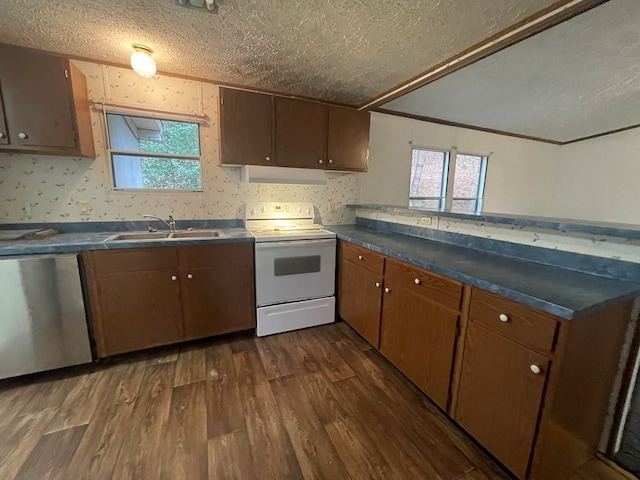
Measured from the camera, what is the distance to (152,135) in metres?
2.44

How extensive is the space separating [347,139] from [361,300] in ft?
5.54

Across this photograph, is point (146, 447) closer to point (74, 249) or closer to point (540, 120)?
point (74, 249)

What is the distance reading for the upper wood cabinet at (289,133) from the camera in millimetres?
2359

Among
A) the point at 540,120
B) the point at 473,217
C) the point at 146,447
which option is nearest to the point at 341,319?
the point at 473,217

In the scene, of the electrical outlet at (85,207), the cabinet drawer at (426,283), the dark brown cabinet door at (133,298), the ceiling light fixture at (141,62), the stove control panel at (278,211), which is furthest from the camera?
the stove control panel at (278,211)

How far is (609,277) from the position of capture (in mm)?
1262

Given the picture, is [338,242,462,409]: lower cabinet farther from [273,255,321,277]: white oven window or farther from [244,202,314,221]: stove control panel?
[244,202,314,221]: stove control panel

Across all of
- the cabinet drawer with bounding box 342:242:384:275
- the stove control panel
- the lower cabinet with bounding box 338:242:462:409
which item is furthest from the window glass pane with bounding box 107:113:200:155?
the lower cabinet with bounding box 338:242:462:409

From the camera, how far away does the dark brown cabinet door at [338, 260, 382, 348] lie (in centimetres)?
208

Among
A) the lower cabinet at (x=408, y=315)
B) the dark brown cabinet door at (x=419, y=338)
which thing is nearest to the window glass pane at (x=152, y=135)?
the lower cabinet at (x=408, y=315)

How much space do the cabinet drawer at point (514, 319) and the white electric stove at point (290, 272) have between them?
4.78ft

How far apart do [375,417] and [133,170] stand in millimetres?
2793

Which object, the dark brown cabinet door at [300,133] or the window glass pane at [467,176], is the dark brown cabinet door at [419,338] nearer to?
the dark brown cabinet door at [300,133]

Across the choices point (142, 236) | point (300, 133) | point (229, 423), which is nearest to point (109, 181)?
point (142, 236)
